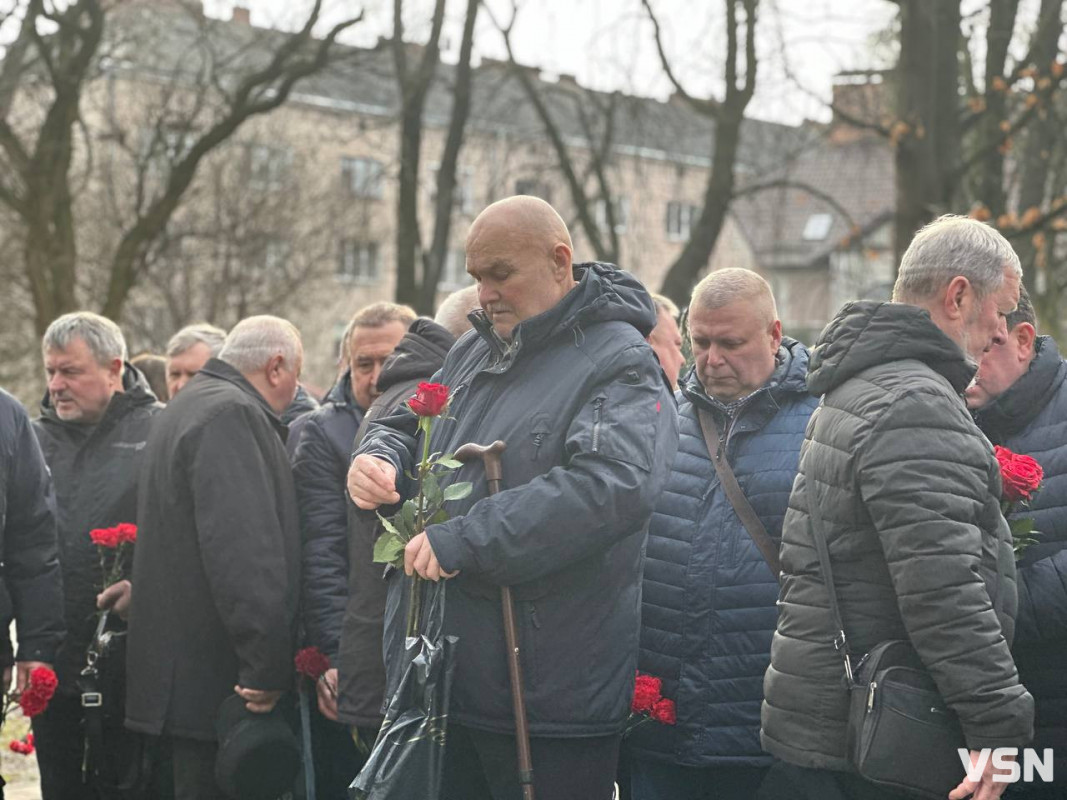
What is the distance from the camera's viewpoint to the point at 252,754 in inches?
206

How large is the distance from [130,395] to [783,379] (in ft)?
10.1

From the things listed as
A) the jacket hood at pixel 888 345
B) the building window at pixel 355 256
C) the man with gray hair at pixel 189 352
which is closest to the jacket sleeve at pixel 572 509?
the jacket hood at pixel 888 345

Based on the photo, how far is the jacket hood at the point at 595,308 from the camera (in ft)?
13.2

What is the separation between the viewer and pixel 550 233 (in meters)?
4.07

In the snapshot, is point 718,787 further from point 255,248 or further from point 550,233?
point 255,248

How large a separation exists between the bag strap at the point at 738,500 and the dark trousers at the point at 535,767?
30.8 inches

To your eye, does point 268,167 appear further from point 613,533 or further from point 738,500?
point 613,533

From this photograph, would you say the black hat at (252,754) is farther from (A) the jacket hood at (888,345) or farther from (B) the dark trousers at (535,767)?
(A) the jacket hood at (888,345)

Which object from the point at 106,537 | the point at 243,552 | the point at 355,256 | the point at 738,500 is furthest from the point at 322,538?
the point at 355,256

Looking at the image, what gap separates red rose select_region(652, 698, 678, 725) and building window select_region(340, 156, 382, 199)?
13.5 metres

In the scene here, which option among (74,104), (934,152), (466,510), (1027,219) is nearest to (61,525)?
(466,510)

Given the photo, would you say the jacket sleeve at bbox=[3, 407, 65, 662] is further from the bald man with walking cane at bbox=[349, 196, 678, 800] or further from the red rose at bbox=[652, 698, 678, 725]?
the red rose at bbox=[652, 698, 678, 725]

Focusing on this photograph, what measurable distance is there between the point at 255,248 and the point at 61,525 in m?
25.0

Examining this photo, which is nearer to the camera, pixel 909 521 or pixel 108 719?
pixel 909 521
